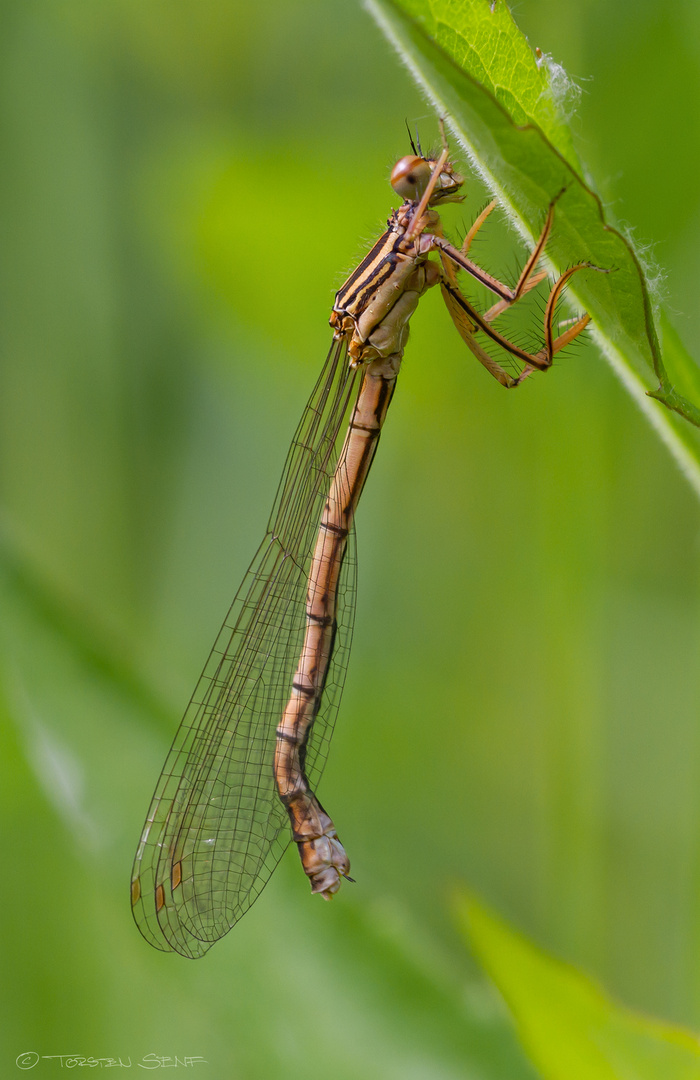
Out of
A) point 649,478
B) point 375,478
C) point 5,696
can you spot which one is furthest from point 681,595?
point 5,696

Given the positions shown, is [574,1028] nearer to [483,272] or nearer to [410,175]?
[483,272]

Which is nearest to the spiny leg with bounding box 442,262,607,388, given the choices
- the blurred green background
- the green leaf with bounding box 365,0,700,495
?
the blurred green background

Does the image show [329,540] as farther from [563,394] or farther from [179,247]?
[179,247]

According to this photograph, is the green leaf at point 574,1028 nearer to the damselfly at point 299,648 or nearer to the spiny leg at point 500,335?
the damselfly at point 299,648

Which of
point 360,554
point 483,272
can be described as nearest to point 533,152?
point 483,272

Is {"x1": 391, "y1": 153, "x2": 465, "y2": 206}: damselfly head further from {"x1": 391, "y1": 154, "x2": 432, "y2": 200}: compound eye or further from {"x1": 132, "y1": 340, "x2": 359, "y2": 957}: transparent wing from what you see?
{"x1": 132, "y1": 340, "x2": 359, "y2": 957}: transparent wing
